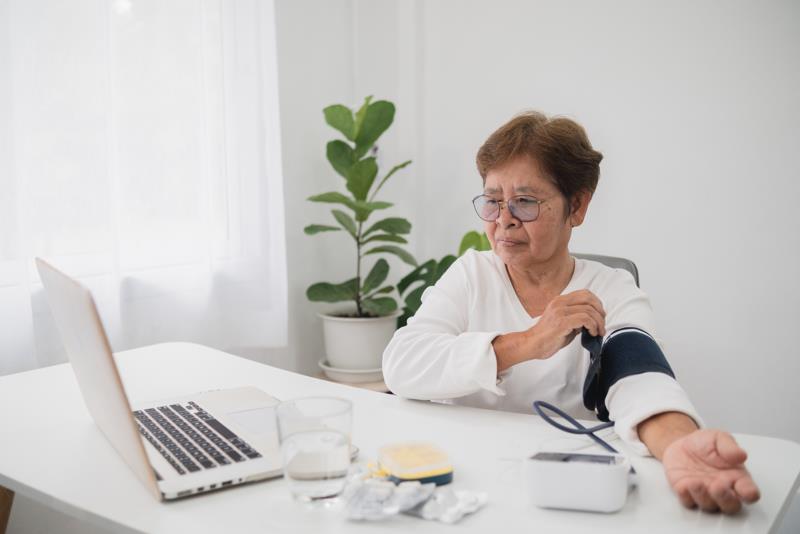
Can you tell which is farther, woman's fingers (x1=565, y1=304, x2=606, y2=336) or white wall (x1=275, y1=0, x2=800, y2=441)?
white wall (x1=275, y1=0, x2=800, y2=441)

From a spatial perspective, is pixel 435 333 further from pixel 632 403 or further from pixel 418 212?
pixel 418 212

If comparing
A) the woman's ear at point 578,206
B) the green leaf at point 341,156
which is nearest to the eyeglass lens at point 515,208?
the woman's ear at point 578,206

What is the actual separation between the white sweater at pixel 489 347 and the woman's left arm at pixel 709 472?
0.74 feet

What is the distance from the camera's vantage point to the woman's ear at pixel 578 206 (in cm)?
160

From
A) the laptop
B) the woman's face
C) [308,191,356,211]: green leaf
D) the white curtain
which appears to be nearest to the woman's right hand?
the woman's face

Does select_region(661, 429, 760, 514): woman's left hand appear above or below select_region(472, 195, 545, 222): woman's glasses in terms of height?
below

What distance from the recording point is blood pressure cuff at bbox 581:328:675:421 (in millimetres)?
1265

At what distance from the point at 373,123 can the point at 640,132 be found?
105 cm

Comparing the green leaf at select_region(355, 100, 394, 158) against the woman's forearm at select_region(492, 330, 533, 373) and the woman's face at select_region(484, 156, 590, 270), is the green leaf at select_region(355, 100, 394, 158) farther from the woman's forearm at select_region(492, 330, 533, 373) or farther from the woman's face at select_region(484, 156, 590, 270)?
the woman's forearm at select_region(492, 330, 533, 373)

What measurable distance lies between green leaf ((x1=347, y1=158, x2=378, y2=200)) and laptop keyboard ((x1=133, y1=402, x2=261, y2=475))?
5.90ft

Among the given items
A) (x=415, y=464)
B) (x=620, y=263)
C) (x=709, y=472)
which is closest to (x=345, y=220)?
(x=620, y=263)

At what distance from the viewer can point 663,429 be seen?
1.10 metres

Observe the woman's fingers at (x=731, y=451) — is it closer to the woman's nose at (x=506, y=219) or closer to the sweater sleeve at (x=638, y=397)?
the sweater sleeve at (x=638, y=397)

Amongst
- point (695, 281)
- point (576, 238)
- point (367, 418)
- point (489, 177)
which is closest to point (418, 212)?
point (576, 238)
